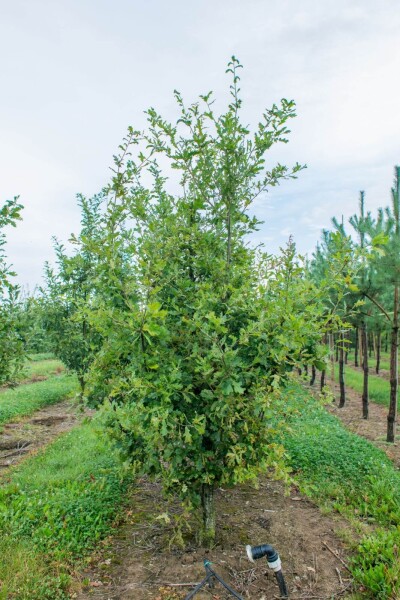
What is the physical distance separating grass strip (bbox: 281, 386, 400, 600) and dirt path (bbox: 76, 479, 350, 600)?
0.97 feet

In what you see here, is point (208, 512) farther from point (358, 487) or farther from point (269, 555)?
point (358, 487)

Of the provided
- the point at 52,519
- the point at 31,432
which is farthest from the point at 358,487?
the point at 31,432

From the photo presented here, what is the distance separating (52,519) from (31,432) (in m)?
6.51

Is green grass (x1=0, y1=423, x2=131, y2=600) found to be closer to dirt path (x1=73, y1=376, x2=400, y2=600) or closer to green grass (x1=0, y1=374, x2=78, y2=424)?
dirt path (x1=73, y1=376, x2=400, y2=600)

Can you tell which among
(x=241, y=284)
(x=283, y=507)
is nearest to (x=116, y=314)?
(x=241, y=284)

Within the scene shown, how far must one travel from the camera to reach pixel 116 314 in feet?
11.9

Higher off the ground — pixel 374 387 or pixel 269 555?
pixel 269 555

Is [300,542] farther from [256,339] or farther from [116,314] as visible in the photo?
[116,314]

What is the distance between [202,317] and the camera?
12.7 feet

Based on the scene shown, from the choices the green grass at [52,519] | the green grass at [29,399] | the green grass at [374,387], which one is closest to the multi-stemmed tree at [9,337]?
the green grass at [52,519]

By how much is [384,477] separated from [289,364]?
3838 mm

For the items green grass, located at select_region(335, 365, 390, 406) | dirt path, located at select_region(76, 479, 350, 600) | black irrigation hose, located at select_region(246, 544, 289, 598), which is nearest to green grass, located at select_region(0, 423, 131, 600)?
dirt path, located at select_region(76, 479, 350, 600)

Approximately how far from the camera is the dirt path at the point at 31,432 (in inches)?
344

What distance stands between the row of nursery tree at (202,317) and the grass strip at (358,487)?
0.58 m
